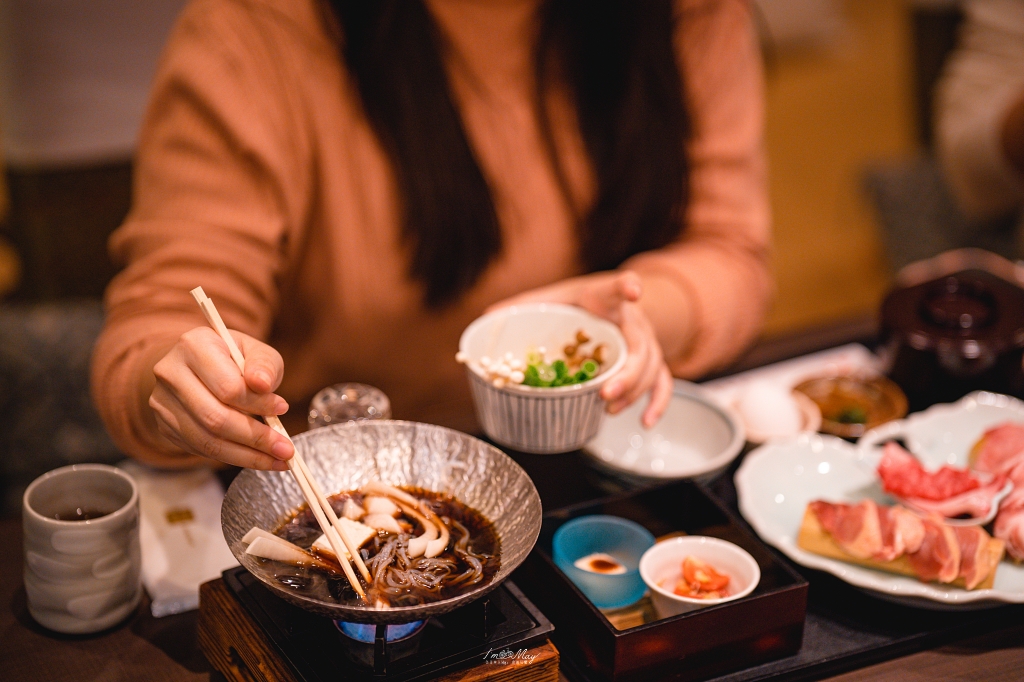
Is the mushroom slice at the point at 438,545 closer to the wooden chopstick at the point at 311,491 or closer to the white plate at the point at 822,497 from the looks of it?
the wooden chopstick at the point at 311,491

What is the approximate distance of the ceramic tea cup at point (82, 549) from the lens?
113cm

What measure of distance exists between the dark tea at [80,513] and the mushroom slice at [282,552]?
0.34 meters

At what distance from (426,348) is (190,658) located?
87 centimetres

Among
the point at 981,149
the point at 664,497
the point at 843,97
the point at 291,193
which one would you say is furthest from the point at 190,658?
the point at 843,97

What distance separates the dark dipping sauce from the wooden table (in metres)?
0.18

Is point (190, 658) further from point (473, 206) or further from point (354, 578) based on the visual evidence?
point (473, 206)

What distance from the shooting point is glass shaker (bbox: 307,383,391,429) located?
1.41m

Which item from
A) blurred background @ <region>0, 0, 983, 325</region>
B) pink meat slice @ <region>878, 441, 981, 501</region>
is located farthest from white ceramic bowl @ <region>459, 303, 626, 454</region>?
blurred background @ <region>0, 0, 983, 325</region>

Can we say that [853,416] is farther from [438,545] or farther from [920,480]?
[438,545]

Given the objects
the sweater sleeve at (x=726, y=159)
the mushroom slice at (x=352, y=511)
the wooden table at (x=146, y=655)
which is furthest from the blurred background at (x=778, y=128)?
the mushroom slice at (x=352, y=511)

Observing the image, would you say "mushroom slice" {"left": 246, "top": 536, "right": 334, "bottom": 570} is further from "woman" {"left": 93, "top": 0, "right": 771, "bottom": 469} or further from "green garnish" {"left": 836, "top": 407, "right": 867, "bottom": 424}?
"green garnish" {"left": 836, "top": 407, "right": 867, "bottom": 424}

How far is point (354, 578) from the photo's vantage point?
38.3 inches

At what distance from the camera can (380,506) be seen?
3.59ft

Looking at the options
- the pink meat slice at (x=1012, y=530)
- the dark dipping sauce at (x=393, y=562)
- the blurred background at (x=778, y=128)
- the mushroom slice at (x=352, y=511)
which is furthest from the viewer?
the blurred background at (x=778, y=128)
